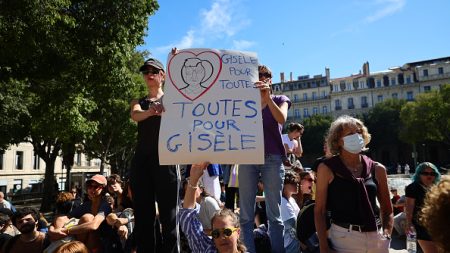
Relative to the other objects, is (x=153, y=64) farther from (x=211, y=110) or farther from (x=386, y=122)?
(x=386, y=122)

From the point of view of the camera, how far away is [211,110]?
3.51 meters

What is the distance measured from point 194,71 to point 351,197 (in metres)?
1.79

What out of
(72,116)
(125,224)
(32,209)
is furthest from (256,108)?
(72,116)

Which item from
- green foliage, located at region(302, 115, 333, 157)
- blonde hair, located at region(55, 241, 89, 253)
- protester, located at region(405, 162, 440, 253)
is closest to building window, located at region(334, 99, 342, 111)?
green foliage, located at region(302, 115, 333, 157)

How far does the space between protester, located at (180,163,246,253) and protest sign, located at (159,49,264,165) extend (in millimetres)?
222

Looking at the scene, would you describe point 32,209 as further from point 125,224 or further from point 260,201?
point 260,201

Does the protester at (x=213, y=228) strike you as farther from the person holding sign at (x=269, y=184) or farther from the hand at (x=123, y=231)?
the hand at (x=123, y=231)

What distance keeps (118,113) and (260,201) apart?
2414 cm

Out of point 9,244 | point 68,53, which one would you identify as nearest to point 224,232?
point 9,244

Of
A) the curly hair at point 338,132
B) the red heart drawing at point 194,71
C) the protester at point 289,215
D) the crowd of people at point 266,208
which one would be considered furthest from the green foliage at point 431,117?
the red heart drawing at point 194,71

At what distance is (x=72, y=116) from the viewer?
45.7ft

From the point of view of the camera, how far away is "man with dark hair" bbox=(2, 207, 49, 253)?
16.8 ft

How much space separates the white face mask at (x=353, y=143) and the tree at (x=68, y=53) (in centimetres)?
1003

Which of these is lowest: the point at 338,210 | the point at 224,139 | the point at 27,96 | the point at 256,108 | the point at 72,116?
the point at 338,210
